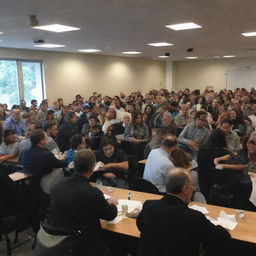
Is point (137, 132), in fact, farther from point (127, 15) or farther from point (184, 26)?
point (184, 26)

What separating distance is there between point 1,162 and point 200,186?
10.1 feet

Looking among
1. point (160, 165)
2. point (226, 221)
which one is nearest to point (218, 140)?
point (160, 165)

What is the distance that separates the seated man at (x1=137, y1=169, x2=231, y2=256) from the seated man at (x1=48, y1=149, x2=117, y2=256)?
0.50 meters

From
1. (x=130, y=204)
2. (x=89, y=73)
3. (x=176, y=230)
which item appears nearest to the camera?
(x=176, y=230)

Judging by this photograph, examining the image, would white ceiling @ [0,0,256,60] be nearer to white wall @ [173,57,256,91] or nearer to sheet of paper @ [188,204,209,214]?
sheet of paper @ [188,204,209,214]

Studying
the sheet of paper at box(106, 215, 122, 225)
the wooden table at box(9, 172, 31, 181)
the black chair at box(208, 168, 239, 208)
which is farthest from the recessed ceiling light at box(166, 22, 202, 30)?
the sheet of paper at box(106, 215, 122, 225)

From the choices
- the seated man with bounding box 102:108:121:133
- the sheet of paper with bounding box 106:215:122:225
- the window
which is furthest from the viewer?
the window

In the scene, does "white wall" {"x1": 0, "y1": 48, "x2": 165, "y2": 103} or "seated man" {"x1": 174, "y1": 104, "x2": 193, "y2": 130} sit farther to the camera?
"white wall" {"x1": 0, "y1": 48, "x2": 165, "y2": 103}

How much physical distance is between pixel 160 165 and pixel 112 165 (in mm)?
873

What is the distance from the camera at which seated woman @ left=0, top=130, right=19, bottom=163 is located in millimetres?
4883

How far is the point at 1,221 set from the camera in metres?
3.17

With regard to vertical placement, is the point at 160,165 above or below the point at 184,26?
below

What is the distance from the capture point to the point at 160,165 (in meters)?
3.42

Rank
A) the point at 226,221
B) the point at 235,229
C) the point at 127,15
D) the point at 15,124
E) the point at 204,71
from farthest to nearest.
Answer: the point at 204,71 < the point at 15,124 < the point at 127,15 < the point at 226,221 < the point at 235,229
